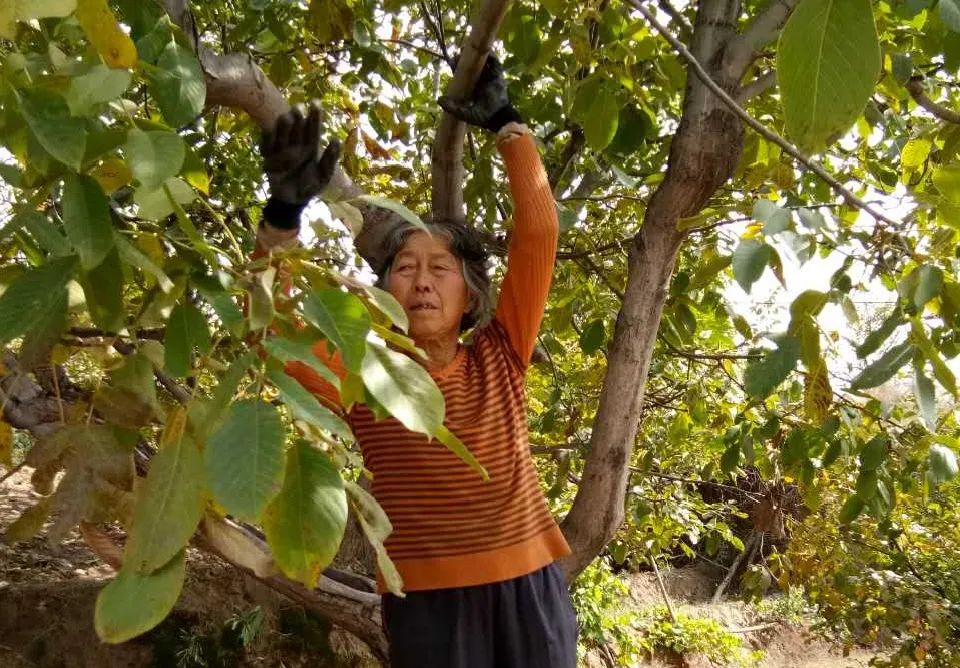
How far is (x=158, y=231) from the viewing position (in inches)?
39.4

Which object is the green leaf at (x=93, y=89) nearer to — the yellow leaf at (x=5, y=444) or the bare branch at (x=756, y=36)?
the yellow leaf at (x=5, y=444)

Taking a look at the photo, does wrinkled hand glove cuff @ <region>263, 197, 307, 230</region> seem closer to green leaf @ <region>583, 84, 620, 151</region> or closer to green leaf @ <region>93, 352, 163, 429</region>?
green leaf @ <region>93, 352, 163, 429</region>

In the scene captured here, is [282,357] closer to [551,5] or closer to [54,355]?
[54,355]

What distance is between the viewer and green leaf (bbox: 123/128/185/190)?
0.70 m

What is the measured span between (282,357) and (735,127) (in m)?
1.40

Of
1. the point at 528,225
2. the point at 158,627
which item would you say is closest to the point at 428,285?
the point at 528,225

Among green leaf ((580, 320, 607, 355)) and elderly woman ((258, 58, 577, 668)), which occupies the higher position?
green leaf ((580, 320, 607, 355))

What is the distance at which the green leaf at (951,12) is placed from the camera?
0.78 metres

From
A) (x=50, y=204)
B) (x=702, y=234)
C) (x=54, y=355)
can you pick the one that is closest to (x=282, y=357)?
(x=54, y=355)

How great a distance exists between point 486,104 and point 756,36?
2.01 feet

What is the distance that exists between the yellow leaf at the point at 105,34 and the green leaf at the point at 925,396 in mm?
1087

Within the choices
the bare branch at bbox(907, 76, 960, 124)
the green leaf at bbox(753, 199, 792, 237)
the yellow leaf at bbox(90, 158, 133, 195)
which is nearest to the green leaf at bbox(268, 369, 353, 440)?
the yellow leaf at bbox(90, 158, 133, 195)

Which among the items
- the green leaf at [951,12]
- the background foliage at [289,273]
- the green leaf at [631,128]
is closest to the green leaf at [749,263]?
the background foliage at [289,273]

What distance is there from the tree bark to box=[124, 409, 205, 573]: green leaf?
4.30 feet
